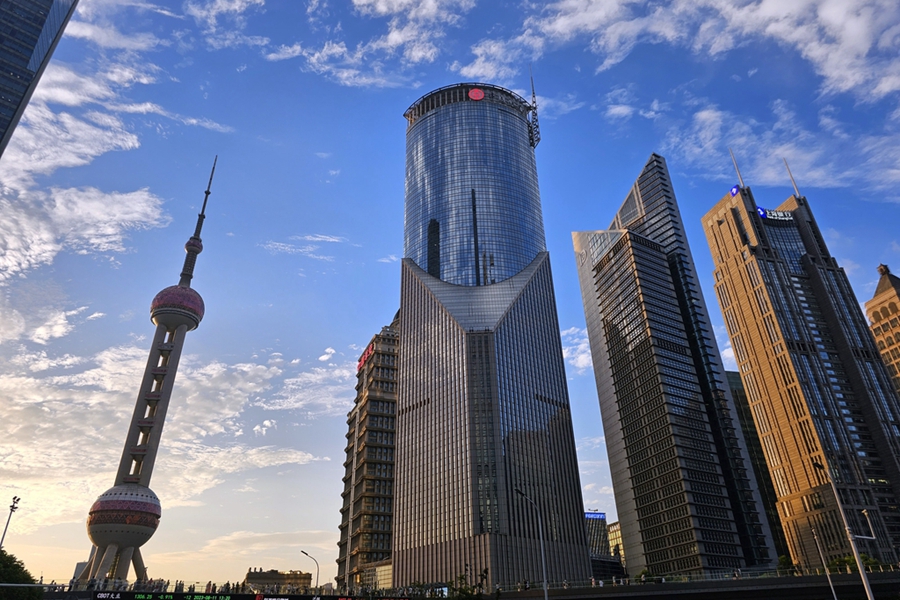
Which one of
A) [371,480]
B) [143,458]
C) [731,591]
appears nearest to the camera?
[731,591]

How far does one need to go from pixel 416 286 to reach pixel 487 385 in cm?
4543

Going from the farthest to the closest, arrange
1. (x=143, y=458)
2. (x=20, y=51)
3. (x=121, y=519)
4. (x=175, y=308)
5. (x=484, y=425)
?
1. (x=484, y=425)
2. (x=175, y=308)
3. (x=143, y=458)
4. (x=20, y=51)
5. (x=121, y=519)

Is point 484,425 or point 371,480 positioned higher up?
point 484,425

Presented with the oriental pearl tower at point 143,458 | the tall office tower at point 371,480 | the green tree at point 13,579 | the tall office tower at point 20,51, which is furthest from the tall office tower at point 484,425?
the tall office tower at point 20,51

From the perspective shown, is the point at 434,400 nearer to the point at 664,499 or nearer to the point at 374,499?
the point at 374,499

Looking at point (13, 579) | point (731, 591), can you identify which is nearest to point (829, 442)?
point (731, 591)

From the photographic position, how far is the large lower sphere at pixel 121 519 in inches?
4579

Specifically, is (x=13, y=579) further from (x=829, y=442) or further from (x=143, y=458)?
(x=829, y=442)

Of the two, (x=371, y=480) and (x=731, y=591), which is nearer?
Answer: (x=731, y=591)

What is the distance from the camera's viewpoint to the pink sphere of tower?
470 feet

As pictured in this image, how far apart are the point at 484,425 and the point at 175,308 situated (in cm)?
8123

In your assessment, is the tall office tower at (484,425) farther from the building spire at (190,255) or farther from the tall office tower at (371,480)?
the building spire at (190,255)

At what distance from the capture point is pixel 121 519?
382 ft

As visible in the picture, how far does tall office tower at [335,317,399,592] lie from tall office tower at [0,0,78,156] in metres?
111
